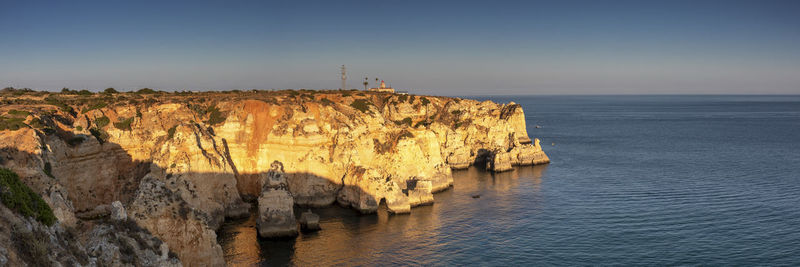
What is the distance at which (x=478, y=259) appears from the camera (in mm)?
39281

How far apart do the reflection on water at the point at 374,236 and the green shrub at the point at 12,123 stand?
1766 cm

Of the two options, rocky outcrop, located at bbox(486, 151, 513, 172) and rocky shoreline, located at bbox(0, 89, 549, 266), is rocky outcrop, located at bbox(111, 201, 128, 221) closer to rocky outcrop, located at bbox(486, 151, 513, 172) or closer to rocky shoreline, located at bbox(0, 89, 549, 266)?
→ rocky shoreline, located at bbox(0, 89, 549, 266)

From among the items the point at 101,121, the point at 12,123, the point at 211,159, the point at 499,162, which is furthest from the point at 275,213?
the point at 499,162

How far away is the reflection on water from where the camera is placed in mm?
39406

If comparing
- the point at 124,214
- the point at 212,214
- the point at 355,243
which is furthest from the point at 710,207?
the point at 124,214

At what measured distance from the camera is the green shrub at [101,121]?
50375 mm

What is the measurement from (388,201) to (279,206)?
504 inches

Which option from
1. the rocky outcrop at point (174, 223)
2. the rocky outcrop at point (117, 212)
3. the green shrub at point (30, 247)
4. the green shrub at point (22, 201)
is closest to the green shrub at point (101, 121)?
the rocky outcrop at point (174, 223)

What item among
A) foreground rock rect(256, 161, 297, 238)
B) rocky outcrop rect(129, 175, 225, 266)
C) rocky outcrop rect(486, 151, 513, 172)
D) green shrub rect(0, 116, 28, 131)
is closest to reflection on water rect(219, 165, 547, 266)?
foreground rock rect(256, 161, 297, 238)

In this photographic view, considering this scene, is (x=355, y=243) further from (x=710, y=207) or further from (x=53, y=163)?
(x=710, y=207)

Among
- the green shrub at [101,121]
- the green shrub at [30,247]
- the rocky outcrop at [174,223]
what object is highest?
the green shrub at [101,121]

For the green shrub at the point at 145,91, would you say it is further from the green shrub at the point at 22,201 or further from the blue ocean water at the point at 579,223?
the green shrub at the point at 22,201

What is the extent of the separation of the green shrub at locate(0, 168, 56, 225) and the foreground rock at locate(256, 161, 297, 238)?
88.2 feet

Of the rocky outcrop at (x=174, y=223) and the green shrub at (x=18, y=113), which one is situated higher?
the green shrub at (x=18, y=113)
